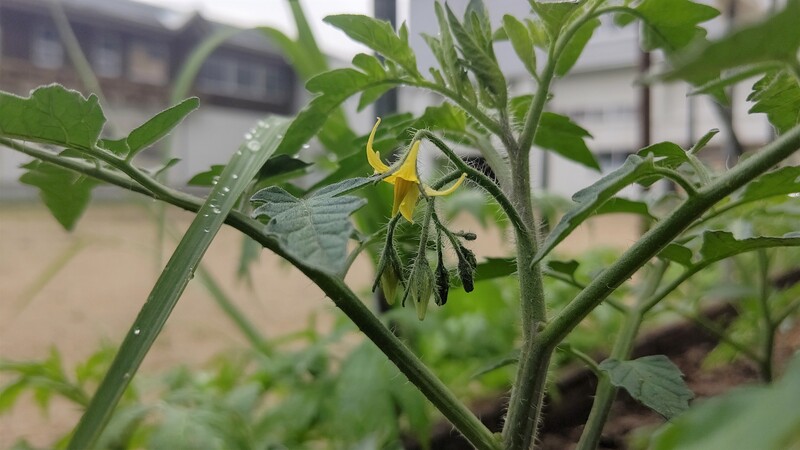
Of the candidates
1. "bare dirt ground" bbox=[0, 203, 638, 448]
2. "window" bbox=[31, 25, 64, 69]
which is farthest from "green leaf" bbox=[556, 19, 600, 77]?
"window" bbox=[31, 25, 64, 69]

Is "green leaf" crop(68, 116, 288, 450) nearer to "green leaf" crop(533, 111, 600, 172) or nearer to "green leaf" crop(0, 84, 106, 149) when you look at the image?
"green leaf" crop(0, 84, 106, 149)

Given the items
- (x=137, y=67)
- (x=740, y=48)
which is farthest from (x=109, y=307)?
(x=740, y=48)

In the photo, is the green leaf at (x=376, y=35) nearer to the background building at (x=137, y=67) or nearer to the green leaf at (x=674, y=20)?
the green leaf at (x=674, y=20)

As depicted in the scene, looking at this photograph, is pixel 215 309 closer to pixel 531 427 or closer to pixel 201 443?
pixel 201 443

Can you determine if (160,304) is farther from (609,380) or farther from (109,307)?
(109,307)

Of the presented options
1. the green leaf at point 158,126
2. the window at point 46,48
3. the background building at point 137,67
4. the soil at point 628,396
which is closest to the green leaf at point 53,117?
the green leaf at point 158,126
